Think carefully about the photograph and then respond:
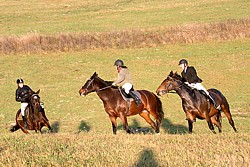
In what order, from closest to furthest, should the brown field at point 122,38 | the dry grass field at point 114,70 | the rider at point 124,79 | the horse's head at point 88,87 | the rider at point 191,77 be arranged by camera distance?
1. the dry grass field at point 114,70
2. the rider at point 191,77
3. the rider at point 124,79
4. the horse's head at point 88,87
5. the brown field at point 122,38

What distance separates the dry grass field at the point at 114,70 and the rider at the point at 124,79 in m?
1.44

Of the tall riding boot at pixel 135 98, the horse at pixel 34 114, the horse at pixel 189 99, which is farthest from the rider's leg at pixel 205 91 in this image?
the horse at pixel 34 114

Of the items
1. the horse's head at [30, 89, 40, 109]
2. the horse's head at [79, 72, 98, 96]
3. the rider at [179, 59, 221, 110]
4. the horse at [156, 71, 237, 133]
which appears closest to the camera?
the horse at [156, 71, 237, 133]

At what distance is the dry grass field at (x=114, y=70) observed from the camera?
34.1 feet

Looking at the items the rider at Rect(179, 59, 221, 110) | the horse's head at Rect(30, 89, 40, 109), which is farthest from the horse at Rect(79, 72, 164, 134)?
the rider at Rect(179, 59, 221, 110)

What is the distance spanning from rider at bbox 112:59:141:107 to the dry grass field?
1.44 metres

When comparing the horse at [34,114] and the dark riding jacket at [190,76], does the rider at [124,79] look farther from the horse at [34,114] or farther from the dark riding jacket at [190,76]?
the horse at [34,114]

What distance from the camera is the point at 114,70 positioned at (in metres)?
33.5

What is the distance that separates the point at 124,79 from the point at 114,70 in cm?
1677

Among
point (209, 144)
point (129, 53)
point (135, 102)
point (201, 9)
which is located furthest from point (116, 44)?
point (209, 144)

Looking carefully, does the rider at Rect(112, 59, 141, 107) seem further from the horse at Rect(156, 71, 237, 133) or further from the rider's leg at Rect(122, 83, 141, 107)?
the horse at Rect(156, 71, 237, 133)

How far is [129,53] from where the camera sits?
3722 centimetres

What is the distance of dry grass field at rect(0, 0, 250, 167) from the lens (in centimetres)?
1038

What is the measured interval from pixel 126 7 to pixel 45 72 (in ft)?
82.5
